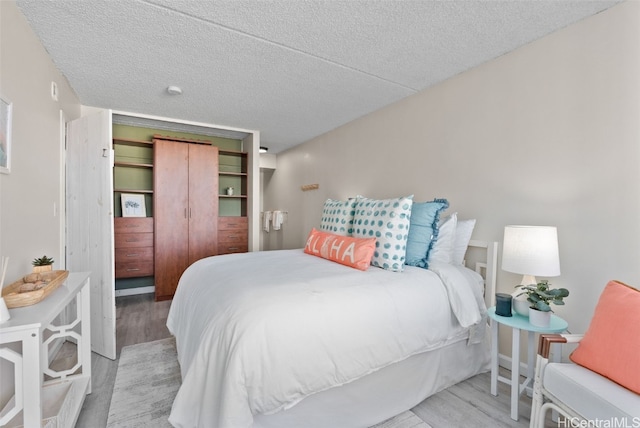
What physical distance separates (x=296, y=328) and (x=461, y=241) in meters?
1.61

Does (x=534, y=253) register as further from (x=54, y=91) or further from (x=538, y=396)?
(x=54, y=91)

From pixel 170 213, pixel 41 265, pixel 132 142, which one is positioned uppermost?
pixel 132 142

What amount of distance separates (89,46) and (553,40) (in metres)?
3.26

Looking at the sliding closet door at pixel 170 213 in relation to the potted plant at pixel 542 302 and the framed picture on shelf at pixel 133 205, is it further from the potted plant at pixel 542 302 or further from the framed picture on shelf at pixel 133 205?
the potted plant at pixel 542 302

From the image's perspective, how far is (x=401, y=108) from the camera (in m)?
3.10

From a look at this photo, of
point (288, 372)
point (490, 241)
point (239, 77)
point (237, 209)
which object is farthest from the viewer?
point (237, 209)

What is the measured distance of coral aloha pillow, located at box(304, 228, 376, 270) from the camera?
2025mm

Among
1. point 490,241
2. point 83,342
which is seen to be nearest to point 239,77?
point 83,342

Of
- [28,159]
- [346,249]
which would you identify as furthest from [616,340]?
[28,159]

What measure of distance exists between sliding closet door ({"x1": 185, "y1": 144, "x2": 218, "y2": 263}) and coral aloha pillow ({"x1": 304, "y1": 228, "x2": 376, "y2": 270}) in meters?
2.21

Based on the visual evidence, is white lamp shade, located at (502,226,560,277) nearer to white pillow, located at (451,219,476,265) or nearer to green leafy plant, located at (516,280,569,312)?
green leafy plant, located at (516,280,569,312)

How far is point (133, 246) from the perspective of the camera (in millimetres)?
3852

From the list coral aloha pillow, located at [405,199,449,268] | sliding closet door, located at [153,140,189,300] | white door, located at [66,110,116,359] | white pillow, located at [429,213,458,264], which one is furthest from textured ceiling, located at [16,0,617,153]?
white pillow, located at [429,213,458,264]

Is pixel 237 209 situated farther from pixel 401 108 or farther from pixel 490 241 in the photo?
pixel 490 241
